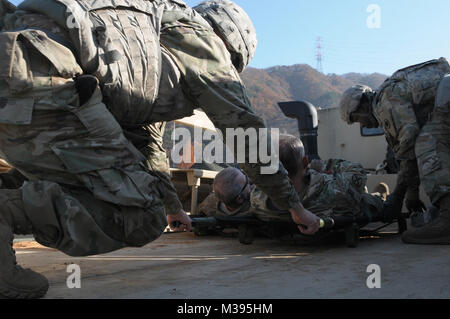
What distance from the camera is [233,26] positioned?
2469mm

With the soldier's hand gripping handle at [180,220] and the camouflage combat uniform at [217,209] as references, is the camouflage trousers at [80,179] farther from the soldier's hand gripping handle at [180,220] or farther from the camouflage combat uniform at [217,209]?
the camouflage combat uniform at [217,209]

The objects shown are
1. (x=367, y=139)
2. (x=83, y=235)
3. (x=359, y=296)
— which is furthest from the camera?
(x=367, y=139)

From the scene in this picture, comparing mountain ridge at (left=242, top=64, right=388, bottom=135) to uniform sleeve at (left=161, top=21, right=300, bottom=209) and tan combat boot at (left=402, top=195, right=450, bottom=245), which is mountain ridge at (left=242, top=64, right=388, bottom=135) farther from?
uniform sleeve at (left=161, top=21, right=300, bottom=209)

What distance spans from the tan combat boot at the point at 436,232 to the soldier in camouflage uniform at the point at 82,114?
5.55 ft

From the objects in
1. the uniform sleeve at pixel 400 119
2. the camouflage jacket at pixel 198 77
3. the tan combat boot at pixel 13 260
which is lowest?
the tan combat boot at pixel 13 260

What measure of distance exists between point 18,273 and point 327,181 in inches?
82.7

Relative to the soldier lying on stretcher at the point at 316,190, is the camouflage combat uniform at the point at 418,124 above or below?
above

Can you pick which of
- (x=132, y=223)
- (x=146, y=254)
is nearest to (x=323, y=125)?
(x=146, y=254)

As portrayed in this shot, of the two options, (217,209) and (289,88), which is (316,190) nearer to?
(217,209)

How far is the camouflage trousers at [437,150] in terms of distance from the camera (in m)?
3.30

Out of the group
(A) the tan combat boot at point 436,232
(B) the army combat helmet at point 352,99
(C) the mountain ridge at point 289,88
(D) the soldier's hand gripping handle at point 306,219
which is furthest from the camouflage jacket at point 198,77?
(C) the mountain ridge at point 289,88

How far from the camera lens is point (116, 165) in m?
1.96

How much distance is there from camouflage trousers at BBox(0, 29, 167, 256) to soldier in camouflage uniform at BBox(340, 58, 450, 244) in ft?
7.09
